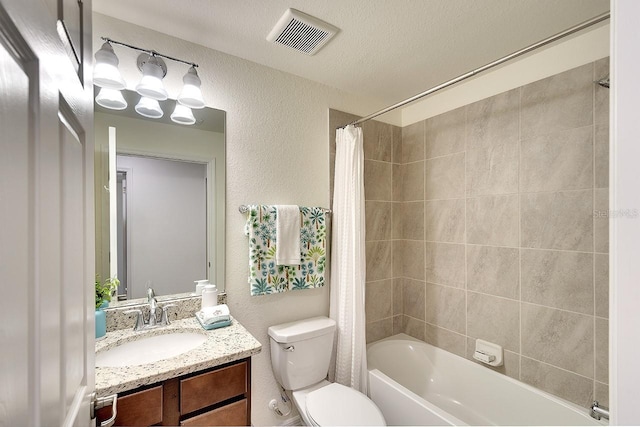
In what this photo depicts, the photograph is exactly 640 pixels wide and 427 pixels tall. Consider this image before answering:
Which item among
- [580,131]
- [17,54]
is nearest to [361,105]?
[580,131]

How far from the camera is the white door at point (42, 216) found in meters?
0.29

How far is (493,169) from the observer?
1856mm

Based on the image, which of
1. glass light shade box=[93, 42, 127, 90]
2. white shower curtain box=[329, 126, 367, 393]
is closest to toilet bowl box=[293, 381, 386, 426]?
white shower curtain box=[329, 126, 367, 393]

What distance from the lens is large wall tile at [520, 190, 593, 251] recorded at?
148 cm

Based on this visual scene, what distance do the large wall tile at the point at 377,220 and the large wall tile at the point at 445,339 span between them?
0.81 metres

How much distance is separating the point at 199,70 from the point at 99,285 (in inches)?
49.5

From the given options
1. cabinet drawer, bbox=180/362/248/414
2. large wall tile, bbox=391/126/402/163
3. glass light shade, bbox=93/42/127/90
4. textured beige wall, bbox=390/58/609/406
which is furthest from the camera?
large wall tile, bbox=391/126/402/163

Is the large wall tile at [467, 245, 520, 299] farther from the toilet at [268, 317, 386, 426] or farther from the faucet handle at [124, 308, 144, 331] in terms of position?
the faucet handle at [124, 308, 144, 331]

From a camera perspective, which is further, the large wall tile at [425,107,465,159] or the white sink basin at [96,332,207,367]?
the large wall tile at [425,107,465,159]

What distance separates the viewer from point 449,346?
2098 millimetres

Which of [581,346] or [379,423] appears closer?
[379,423]

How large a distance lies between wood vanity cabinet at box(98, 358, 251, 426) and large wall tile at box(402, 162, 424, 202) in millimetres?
1799

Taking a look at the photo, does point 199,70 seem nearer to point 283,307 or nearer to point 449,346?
point 283,307

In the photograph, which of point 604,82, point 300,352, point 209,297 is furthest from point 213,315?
point 604,82
